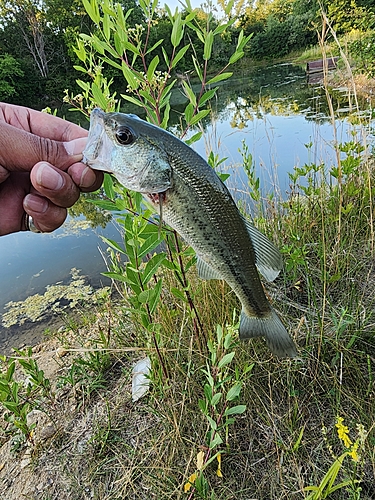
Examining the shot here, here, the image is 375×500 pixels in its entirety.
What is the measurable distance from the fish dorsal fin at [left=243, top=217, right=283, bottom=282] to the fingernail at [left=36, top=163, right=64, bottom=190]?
2.82 feet

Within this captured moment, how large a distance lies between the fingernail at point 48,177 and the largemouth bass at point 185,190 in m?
0.29

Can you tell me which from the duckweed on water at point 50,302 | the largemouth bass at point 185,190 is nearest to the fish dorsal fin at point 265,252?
the largemouth bass at point 185,190

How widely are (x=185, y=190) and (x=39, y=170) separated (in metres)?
0.66

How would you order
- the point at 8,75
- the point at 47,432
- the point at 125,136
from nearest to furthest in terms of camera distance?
the point at 125,136
the point at 47,432
the point at 8,75

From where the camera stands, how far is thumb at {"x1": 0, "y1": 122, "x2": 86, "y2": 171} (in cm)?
140

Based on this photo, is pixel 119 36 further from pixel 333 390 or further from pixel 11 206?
pixel 333 390

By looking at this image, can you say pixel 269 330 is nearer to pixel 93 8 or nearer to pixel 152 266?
pixel 152 266

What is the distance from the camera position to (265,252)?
144 centimetres

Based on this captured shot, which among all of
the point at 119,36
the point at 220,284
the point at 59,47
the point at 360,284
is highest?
the point at 59,47

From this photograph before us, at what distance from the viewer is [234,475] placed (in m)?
1.68

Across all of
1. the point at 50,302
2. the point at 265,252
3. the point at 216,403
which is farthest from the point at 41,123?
the point at 50,302

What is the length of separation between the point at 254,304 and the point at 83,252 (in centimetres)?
437

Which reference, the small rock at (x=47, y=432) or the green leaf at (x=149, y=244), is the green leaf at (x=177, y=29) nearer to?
the green leaf at (x=149, y=244)

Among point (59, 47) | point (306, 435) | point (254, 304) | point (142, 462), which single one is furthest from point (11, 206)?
point (59, 47)
